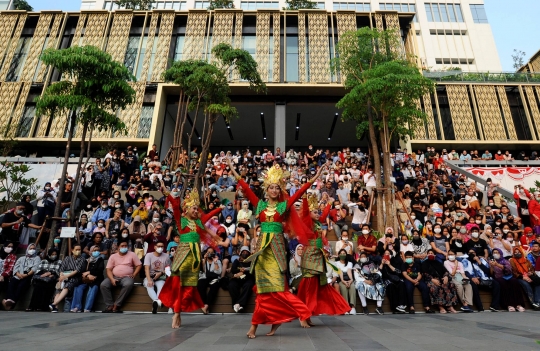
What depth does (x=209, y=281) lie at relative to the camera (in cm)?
740

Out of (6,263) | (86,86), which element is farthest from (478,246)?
(6,263)

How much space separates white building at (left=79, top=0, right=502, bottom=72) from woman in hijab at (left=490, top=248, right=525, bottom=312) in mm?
30240

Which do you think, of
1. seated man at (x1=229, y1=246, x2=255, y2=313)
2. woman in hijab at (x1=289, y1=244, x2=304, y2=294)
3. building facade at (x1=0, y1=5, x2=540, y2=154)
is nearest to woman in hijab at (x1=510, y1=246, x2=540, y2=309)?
woman in hijab at (x1=289, y1=244, x2=304, y2=294)

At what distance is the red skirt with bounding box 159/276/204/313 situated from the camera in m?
5.12

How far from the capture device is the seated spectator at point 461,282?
743 centimetres

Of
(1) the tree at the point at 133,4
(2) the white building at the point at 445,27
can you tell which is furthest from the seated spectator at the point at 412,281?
(2) the white building at the point at 445,27

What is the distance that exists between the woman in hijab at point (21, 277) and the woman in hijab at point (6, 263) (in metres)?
0.26

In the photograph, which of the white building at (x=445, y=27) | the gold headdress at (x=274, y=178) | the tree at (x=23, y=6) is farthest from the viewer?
the white building at (x=445, y=27)

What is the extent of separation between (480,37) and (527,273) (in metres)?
36.5

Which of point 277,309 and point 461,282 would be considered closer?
point 277,309

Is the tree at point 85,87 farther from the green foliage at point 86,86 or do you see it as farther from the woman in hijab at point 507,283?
the woman in hijab at point 507,283

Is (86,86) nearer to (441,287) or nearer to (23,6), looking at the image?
(441,287)

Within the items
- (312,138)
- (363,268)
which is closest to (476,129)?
(312,138)

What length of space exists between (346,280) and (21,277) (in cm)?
685
